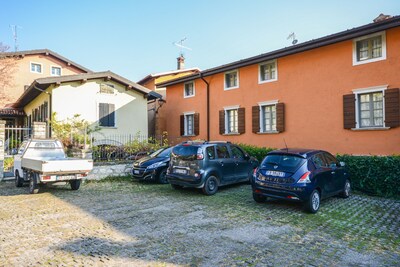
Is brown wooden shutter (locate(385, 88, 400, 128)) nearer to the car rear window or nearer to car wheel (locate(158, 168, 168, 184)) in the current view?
the car rear window

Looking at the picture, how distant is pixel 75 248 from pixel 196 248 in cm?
201

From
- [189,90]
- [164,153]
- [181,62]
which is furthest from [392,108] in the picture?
[181,62]

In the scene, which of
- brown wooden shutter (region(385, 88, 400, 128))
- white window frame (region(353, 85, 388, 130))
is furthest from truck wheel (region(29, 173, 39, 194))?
brown wooden shutter (region(385, 88, 400, 128))

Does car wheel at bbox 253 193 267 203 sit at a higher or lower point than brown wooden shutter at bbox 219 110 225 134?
lower

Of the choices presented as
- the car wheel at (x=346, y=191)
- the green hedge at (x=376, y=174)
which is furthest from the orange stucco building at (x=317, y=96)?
the car wheel at (x=346, y=191)

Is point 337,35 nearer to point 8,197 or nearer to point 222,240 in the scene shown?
point 222,240

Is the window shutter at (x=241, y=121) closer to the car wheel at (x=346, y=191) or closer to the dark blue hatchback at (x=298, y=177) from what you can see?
the car wheel at (x=346, y=191)

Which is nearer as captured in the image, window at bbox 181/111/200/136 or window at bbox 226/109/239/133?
window at bbox 226/109/239/133

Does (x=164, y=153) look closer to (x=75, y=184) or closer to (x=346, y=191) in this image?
(x=75, y=184)

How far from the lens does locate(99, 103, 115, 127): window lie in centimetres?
1825

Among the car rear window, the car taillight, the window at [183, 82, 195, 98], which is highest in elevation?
the window at [183, 82, 195, 98]

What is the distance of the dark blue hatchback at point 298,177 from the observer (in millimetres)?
6871

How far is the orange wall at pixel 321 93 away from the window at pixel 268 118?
427 millimetres

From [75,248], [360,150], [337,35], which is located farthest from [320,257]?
[337,35]
